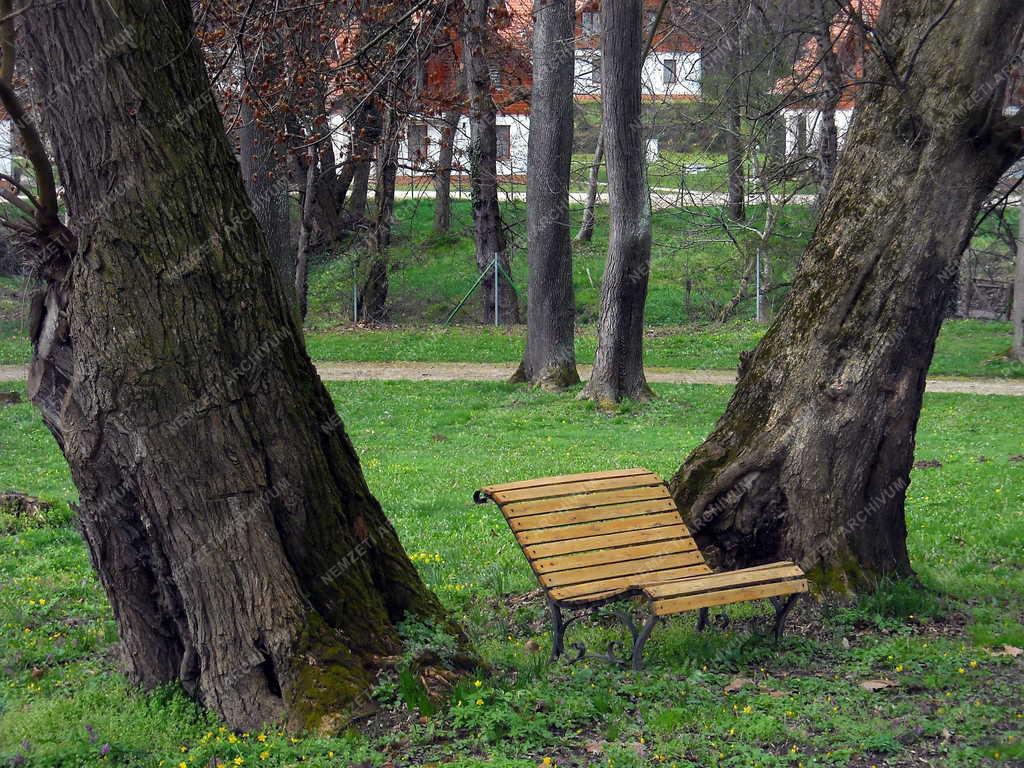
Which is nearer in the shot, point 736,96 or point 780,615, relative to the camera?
point 780,615

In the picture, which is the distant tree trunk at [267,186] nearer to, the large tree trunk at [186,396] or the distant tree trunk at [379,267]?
the large tree trunk at [186,396]

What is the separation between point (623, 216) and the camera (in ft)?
48.6

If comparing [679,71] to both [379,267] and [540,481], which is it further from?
[540,481]

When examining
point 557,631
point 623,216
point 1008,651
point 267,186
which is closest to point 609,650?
point 557,631

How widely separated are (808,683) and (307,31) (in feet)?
20.5

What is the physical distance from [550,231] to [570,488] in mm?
11702

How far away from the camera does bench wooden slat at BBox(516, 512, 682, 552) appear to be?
5.59 metres

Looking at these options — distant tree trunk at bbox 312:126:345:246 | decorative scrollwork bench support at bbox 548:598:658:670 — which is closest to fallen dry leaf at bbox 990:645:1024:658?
decorative scrollwork bench support at bbox 548:598:658:670

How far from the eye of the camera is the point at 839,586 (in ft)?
20.1

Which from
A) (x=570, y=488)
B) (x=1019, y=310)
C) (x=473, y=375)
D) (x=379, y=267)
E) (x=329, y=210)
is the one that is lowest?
(x=473, y=375)

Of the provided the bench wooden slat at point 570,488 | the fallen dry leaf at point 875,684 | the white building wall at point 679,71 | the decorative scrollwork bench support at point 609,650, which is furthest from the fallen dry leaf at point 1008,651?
the white building wall at point 679,71

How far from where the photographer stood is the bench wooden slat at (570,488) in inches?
223

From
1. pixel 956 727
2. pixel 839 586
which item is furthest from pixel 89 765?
pixel 839 586

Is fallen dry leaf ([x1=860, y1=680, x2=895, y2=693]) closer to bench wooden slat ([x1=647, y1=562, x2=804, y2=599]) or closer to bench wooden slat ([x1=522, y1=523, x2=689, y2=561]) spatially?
bench wooden slat ([x1=647, y1=562, x2=804, y2=599])
